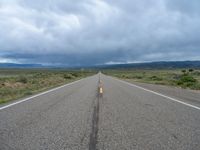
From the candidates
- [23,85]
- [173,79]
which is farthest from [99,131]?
[173,79]

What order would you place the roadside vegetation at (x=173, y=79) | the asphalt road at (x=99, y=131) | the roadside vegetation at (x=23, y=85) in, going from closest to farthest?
1. the asphalt road at (x=99, y=131)
2. the roadside vegetation at (x=23, y=85)
3. the roadside vegetation at (x=173, y=79)

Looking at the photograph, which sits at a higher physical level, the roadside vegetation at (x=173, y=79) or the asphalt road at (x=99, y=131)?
the asphalt road at (x=99, y=131)

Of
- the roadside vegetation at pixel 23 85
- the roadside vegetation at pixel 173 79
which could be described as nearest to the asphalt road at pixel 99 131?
the roadside vegetation at pixel 23 85

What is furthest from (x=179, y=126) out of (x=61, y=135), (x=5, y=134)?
(x=5, y=134)

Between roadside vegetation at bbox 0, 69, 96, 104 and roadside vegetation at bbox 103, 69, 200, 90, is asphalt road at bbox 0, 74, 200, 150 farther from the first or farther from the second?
roadside vegetation at bbox 103, 69, 200, 90

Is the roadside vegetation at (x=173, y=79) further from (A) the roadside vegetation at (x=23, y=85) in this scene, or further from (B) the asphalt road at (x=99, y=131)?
(B) the asphalt road at (x=99, y=131)

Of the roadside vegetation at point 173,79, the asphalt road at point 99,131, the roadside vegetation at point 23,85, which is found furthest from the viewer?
the roadside vegetation at point 173,79

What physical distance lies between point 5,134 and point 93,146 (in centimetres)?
216

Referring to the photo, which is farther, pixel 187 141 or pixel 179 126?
pixel 179 126

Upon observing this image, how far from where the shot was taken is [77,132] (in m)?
5.39

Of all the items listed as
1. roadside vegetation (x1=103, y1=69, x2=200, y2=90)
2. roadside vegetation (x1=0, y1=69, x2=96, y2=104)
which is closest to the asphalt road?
roadside vegetation (x1=0, y1=69, x2=96, y2=104)

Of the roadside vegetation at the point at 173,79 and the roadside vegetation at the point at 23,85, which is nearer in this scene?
the roadside vegetation at the point at 23,85

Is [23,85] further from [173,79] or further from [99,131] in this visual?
[173,79]

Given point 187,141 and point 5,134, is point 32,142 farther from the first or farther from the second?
point 187,141
